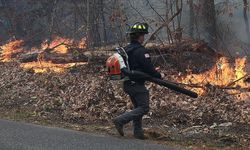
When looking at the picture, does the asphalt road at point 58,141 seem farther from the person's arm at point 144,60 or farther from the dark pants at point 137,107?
the person's arm at point 144,60

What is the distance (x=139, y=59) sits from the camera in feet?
25.3

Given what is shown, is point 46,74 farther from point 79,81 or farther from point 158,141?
point 158,141

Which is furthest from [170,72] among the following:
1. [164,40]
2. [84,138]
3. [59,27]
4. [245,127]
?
[59,27]

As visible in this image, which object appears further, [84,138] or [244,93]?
[244,93]

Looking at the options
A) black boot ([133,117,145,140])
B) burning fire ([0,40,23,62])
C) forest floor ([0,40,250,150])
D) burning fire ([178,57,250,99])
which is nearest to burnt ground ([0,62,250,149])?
forest floor ([0,40,250,150])

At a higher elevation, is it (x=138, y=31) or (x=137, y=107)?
(x=138, y=31)

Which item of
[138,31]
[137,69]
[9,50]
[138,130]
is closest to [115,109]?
[138,130]

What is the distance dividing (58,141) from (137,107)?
1.46 meters

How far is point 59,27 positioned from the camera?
2533cm

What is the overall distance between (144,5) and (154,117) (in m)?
5.56

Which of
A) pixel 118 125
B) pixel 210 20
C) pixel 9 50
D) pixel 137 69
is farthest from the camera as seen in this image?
pixel 9 50

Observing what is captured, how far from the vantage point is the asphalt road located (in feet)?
24.0

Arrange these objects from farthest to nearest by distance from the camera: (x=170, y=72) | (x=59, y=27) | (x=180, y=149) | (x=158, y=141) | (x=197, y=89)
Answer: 1. (x=59, y=27)
2. (x=170, y=72)
3. (x=197, y=89)
4. (x=158, y=141)
5. (x=180, y=149)

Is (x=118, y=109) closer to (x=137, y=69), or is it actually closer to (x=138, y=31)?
(x=137, y=69)
